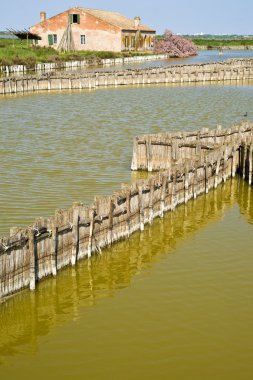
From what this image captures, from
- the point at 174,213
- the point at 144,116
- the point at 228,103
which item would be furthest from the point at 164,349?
the point at 228,103

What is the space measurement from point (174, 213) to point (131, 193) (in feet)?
9.87

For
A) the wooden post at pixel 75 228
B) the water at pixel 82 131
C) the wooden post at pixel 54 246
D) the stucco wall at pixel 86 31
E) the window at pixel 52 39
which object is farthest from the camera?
the window at pixel 52 39

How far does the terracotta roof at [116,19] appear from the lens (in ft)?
289

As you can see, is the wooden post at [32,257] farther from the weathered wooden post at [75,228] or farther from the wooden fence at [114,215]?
the weathered wooden post at [75,228]

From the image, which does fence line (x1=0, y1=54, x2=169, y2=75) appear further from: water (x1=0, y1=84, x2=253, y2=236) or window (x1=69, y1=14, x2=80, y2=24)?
water (x1=0, y1=84, x2=253, y2=236)

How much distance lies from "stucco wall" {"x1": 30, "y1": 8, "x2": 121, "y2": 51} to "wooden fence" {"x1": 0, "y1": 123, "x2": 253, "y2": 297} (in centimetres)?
7108

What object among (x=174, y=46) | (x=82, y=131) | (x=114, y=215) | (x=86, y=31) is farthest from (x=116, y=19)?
(x=114, y=215)

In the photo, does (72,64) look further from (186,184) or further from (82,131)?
(186,184)

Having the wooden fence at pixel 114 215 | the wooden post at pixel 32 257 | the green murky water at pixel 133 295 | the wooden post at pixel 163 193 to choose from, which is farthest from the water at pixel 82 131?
the wooden post at pixel 32 257

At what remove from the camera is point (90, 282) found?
1249cm

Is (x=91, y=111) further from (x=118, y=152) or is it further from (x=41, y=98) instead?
(x=118, y=152)

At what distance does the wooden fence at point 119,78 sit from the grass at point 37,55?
1076 cm

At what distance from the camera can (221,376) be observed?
365 inches

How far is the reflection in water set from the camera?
10578mm
